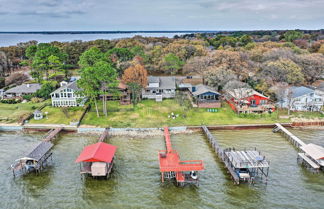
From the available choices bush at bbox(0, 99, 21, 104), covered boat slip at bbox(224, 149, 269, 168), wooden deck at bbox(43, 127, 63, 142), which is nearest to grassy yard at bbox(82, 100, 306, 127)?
wooden deck at bbox(43, 127, 63, 142)

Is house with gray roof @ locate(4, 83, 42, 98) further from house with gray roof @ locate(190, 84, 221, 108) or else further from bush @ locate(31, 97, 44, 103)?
house with gray roof @ locate(190, 84, 221, 108)

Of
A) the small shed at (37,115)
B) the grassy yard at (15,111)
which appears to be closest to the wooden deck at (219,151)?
the small shed at (37,115)

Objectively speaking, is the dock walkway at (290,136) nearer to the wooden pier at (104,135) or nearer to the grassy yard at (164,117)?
the grassy yard at (164,117)

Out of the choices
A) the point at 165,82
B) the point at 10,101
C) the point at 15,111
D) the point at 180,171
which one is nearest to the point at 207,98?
the point at 165,82

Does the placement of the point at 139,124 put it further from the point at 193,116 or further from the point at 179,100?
the point at 179,100

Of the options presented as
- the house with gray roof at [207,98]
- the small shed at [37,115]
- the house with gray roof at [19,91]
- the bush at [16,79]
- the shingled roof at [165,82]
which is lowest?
the small shed at [37,115]

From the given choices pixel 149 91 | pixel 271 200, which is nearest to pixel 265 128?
pixel 271 200

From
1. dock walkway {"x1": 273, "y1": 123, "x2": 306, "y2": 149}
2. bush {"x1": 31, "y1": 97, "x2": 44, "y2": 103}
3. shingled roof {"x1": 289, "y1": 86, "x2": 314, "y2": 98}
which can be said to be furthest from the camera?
bush {"x1": 31, "y1": 97, "x2": 44, "y2": 103}
